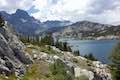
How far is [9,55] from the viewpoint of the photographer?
67062 millimetres

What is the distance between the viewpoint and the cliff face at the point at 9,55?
61.8 m

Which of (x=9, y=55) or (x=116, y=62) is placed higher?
(x=9, y=55)

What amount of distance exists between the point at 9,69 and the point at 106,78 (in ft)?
214

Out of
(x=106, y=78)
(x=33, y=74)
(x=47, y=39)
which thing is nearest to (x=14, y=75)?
(x=33, y=74)

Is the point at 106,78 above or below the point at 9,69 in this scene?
below

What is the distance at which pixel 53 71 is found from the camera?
62.5m

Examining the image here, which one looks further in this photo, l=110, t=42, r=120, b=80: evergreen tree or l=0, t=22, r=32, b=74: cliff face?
l=110, t=42, r=120, b=80: evergreen tree

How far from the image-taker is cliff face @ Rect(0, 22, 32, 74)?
6184 centimetres

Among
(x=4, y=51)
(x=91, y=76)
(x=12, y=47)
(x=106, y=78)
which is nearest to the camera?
(x=4, y=51)

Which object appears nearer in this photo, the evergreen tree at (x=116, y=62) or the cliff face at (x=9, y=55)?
the cliff face at (x=9, y=55)

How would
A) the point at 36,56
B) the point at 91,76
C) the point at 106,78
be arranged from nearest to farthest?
the point at 36,56 → the point at 91,76 → the point at 106,78

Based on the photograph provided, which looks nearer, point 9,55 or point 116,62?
point 9,55

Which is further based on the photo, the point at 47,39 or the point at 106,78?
the point at 47,39

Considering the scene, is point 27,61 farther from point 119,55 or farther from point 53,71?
point 119,55
